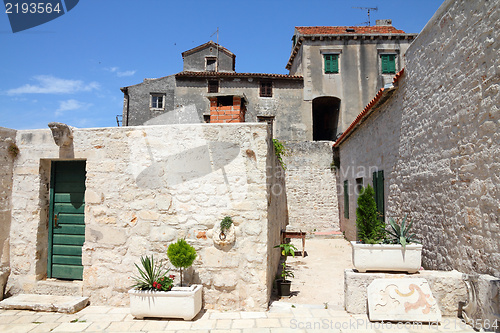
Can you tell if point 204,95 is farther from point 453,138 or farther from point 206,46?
point 453,138

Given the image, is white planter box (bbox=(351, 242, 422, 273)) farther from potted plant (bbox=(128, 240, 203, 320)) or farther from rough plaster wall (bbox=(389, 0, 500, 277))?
potted plant (bbox=(128, 240, 203, 320))

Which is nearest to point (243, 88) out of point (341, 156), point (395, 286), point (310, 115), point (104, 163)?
point (310, 115)

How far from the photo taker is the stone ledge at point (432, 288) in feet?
13.2

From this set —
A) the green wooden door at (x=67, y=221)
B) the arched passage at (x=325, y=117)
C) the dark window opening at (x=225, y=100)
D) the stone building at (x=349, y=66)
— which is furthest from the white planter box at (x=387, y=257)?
the arched passage at (x=325, y=117)

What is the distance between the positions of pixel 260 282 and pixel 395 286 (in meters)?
1.75

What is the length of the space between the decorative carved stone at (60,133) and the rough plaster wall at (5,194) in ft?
2.96

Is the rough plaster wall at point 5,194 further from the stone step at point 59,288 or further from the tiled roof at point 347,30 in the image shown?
the tiled roof at point 347,30

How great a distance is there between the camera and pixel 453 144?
455 cm

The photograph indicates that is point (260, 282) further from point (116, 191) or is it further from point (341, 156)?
point (341, 156)

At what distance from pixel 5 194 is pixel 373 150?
818 cm

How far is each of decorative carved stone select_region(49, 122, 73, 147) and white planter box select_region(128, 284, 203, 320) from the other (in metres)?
2.50

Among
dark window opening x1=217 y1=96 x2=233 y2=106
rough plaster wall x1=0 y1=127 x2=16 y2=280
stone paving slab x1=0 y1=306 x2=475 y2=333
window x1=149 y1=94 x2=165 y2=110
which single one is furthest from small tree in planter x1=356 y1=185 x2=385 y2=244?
window x1=149 y1=94 x2=165 y2=110

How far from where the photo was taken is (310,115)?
20.5m

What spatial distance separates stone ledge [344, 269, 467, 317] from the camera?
4031 millimetres
